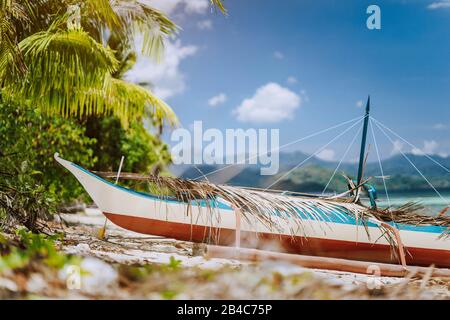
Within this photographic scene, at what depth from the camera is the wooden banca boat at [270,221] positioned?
3.96 meters

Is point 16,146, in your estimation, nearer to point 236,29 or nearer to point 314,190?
point 236,29

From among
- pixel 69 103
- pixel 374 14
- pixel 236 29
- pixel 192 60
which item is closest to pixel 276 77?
pixel 192 60

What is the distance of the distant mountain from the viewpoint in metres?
4.65

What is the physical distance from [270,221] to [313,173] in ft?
18.5

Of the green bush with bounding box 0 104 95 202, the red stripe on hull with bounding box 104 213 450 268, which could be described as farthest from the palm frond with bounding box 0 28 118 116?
the red stripe on hull with bounding box 104 213 450 268

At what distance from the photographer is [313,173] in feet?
30.7

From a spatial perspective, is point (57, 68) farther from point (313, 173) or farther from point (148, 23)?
point (313, 173)

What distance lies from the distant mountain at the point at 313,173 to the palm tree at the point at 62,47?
4.13ft

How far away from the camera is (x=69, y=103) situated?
4.77 metres

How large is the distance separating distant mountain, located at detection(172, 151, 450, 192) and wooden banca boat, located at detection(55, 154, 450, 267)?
9.9 inches

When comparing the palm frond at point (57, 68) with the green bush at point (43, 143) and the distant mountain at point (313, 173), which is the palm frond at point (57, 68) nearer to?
the green bush at point (43, 143)

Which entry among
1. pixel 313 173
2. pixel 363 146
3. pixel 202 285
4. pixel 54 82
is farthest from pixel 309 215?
pixel 313 173

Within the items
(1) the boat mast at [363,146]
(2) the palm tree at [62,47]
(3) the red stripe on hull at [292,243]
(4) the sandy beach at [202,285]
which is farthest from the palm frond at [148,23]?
(4) the sandy beach at [202,285]

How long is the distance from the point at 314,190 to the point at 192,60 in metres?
4.05
